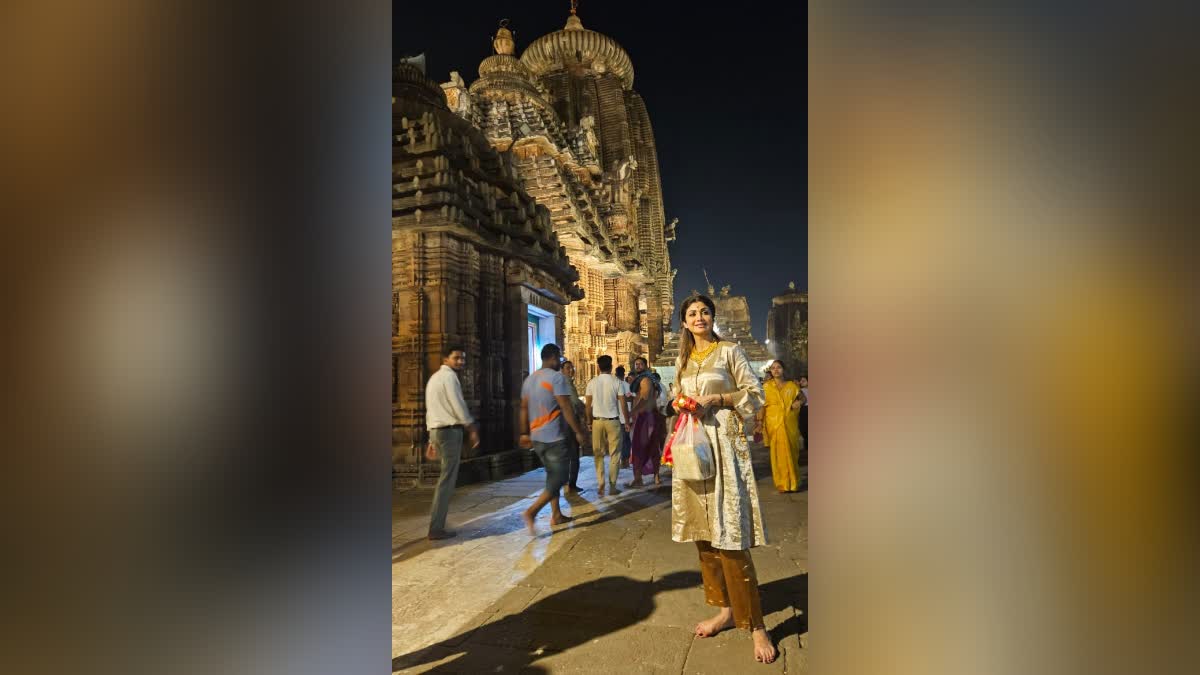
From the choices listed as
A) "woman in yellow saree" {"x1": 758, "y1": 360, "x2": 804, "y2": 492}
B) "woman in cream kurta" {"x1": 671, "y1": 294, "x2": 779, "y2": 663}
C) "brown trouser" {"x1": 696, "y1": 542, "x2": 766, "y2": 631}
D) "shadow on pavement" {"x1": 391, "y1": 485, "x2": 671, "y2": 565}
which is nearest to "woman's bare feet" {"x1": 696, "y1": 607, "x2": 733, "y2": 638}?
"woman in cream kurta" {"x1": 671, "y1": 294, "x2": 779, "y2": 663}

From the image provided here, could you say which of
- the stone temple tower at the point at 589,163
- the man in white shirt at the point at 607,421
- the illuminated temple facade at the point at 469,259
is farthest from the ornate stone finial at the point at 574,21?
the man in white shirt at the point at 607,421

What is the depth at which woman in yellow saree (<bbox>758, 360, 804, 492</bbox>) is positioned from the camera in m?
6.12

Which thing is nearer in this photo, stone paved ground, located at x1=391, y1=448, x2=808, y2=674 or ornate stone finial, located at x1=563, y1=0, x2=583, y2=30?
stone paved ground, located at x1=391, y1=448, x2=808, y2=674

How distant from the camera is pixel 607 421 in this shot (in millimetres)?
6340

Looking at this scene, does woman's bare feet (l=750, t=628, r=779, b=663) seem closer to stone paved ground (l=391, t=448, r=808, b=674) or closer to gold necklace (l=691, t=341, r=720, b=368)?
stone paved ground (l=391, t=448, r=808, b=674)

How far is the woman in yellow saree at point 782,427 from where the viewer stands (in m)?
6.12

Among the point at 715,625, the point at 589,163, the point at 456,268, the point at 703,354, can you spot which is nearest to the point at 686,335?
the point at 703,354

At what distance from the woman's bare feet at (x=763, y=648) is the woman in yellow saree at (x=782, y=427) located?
3.77m

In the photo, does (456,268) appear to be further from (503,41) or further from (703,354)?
(503,41)

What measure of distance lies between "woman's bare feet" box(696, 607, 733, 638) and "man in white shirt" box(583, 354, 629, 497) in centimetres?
362
